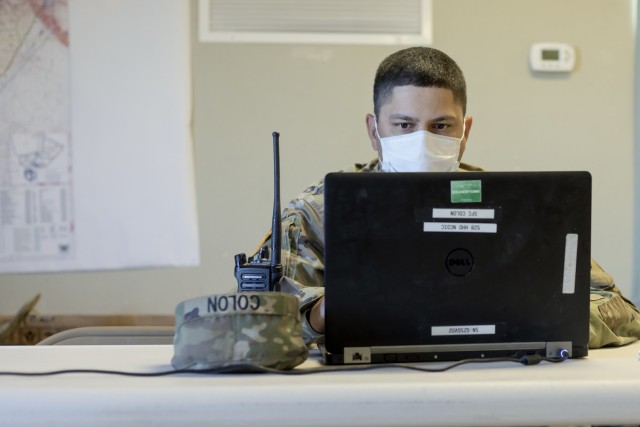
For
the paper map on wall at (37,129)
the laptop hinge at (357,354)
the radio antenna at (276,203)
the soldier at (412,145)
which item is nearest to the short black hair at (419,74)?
the soldier at (412,145)

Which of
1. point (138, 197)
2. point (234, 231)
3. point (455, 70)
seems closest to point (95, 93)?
point (138, 197)

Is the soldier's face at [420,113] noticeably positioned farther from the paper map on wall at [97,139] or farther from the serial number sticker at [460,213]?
the paper map on wall at [97,139]

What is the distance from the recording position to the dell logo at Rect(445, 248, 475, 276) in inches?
40.8

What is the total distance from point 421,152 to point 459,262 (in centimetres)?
62

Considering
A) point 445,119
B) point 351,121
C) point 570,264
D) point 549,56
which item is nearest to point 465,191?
point 570,264

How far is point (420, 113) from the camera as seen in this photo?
1.71 metres

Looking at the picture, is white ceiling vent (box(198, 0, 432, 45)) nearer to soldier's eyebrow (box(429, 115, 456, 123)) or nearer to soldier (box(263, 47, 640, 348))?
soldier (box(263, 47, 640, 348))

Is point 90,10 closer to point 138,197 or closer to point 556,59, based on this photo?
point 138,197

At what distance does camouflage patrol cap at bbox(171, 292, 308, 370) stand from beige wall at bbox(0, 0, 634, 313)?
161cm

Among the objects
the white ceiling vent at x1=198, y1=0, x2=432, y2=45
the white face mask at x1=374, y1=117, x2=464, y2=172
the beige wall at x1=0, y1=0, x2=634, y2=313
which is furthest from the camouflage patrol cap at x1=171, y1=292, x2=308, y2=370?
the white ceiling vent at x1=198, y1=0, x2=432, y2=45

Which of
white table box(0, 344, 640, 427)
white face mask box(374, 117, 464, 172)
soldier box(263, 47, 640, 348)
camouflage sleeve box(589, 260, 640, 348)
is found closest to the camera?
white table box(0, 344, 640, 427)

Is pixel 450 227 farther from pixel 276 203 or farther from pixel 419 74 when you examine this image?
pixel 419 74

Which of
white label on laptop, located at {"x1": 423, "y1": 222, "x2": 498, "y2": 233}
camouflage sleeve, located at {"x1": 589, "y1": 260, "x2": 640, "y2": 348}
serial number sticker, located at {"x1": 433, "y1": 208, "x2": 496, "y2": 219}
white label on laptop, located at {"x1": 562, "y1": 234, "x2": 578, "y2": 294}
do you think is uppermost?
serial number sticker, located at {"x1": 433, "y1": 208, "x2": 496, "y2": 219}

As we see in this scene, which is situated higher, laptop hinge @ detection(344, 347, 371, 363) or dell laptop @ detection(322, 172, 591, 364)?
dell laptop @ detection(322, 172, 591, 364)
